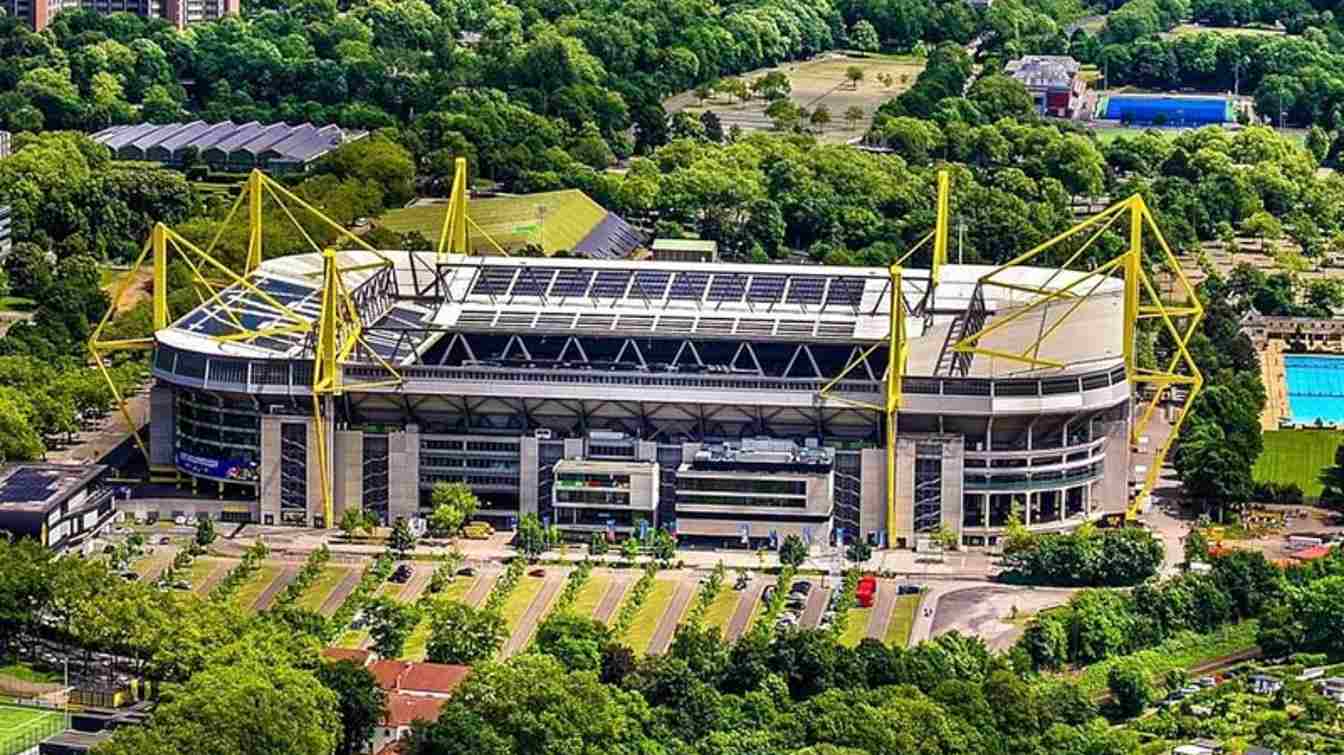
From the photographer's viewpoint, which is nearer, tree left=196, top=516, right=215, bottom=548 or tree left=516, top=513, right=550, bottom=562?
tree left=196, top=516, right=215, bottom=548

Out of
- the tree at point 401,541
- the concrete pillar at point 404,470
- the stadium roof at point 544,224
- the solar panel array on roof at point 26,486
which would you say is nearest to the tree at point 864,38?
the stadium roof at point 544,224

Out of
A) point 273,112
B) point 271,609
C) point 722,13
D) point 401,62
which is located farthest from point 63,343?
point 722,13

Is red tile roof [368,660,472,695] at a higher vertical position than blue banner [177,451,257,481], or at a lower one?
lower

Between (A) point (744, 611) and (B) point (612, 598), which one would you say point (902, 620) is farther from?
(B) point (612, 598)

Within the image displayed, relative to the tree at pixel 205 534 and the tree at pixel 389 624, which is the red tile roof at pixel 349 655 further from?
the tree at pixel 205 534

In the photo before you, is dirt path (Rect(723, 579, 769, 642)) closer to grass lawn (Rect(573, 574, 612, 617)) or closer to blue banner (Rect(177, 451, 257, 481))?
grass lawn (Rect(573, 574, 612, 617))

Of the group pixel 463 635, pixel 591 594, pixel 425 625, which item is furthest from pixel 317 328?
pixel 463 635

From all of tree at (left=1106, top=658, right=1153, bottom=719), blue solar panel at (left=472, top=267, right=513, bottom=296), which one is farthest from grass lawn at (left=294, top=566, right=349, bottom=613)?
tree at (left=1106, top=658, right=1153, bottom=719)
